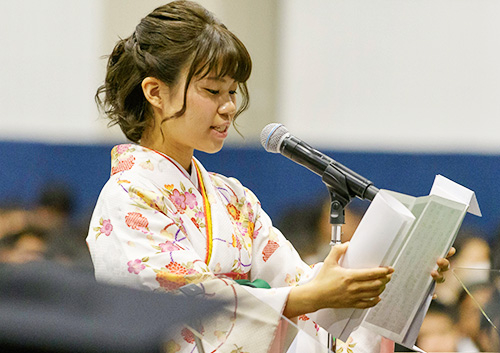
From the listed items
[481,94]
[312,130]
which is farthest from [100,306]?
[481,94]

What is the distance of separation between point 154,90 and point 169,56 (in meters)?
0.07

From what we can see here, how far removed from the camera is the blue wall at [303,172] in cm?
216

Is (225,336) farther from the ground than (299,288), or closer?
farther from the ground

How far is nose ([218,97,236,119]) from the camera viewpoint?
1250 mm

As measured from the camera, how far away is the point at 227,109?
125cm

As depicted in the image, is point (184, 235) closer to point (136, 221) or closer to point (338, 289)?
point (136, 221)

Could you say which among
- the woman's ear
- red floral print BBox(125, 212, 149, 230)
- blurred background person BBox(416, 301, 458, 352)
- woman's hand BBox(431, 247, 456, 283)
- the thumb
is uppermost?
the woman's ear

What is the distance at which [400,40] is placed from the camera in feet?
8.70

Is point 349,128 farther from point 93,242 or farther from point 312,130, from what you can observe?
point 93,242

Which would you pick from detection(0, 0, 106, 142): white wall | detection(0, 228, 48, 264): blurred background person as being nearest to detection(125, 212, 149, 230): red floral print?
detection(0, 228, 48, 264): blurred background person

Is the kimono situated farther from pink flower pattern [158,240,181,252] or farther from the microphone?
the microphone

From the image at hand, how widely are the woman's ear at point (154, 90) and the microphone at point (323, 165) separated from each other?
245 millimetres

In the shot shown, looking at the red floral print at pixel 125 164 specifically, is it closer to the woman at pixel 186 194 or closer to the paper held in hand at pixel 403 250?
the woman at pixel 186 194

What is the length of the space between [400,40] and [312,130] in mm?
489
